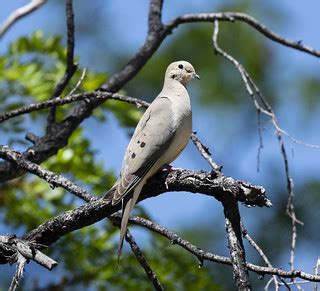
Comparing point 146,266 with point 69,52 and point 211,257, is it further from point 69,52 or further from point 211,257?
point 69,52

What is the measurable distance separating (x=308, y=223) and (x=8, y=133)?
3.53 metres

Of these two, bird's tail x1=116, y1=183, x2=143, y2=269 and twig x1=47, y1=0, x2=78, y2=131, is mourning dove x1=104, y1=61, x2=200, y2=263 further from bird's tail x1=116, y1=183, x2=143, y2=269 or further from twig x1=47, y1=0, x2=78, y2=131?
twig x1=47, y1=0, x2=78, y2=131

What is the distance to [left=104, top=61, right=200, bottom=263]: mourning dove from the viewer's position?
4129 mm

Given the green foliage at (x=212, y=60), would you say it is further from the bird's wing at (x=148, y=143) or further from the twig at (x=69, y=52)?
the bird's wing at (x=148, y=143)

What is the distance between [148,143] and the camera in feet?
14.9

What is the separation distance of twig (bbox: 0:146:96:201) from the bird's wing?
21cm

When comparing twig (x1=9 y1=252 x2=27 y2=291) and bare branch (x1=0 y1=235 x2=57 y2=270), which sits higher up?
bare branch (x1=0 y1=235 x2=57 y2=270)

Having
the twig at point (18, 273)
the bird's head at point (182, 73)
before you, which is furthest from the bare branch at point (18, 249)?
the bird's head at point (182, 73)

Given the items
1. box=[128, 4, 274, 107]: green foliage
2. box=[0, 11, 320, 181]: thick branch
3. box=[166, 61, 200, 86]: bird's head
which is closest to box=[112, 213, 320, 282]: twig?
box=[0, 11, 320, 181]: thick branch

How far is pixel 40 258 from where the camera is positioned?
11.2ft

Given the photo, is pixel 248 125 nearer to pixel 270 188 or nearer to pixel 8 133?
pixel 270 188

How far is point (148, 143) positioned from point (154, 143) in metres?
0.03

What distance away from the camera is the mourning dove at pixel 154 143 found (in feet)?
13.5

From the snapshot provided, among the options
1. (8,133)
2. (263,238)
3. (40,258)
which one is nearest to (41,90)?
(8,133)
